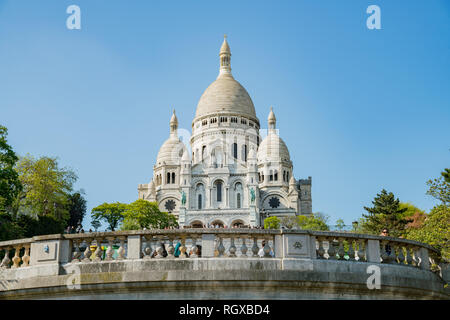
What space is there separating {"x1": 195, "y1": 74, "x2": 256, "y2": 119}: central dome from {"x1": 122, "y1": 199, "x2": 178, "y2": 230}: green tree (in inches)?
1803

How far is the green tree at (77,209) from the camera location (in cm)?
8134

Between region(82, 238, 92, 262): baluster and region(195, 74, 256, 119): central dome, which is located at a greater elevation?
region(195, 74, 256, 119): central dome

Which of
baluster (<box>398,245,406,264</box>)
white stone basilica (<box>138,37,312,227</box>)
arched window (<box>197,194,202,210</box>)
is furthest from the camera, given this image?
arched window (<box>197,194,202,210</box>)

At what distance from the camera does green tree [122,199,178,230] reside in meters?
79.0

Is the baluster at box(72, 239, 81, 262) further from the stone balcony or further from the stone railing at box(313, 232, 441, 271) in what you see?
the stone railing at box(313, 232, 441, 271)

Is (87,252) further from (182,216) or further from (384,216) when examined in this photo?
(182,216)

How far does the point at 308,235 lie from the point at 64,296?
4611 millimetres

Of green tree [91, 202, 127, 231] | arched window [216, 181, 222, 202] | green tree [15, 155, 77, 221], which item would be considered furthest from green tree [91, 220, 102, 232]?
arched window [216, 181, 222, 202]

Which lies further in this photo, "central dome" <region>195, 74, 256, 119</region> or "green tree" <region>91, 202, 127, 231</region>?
"central dome" <region>195, 74, 256, 119</region>

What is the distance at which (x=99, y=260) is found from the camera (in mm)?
11070

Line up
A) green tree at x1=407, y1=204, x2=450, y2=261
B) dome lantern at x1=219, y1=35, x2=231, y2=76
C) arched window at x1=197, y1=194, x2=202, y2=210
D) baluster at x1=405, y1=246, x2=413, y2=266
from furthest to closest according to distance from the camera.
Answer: dome lantern at x1=219, y1=35, x2=231, y2=76 < arched window at x1=197, y1=194, x2=202, y2=210 < green tree at x1=407, y1=204, x2=450, y2=261 < baluster at x1=405, y1=246, x2=413, y2=266

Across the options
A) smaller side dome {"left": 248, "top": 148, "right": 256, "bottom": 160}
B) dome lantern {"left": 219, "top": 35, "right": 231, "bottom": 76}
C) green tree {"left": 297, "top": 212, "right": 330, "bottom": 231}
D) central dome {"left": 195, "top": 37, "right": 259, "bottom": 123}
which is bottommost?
green tree {"left": 297, "top": 212, "right": 330, "bottom": 231}

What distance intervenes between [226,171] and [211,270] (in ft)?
338
